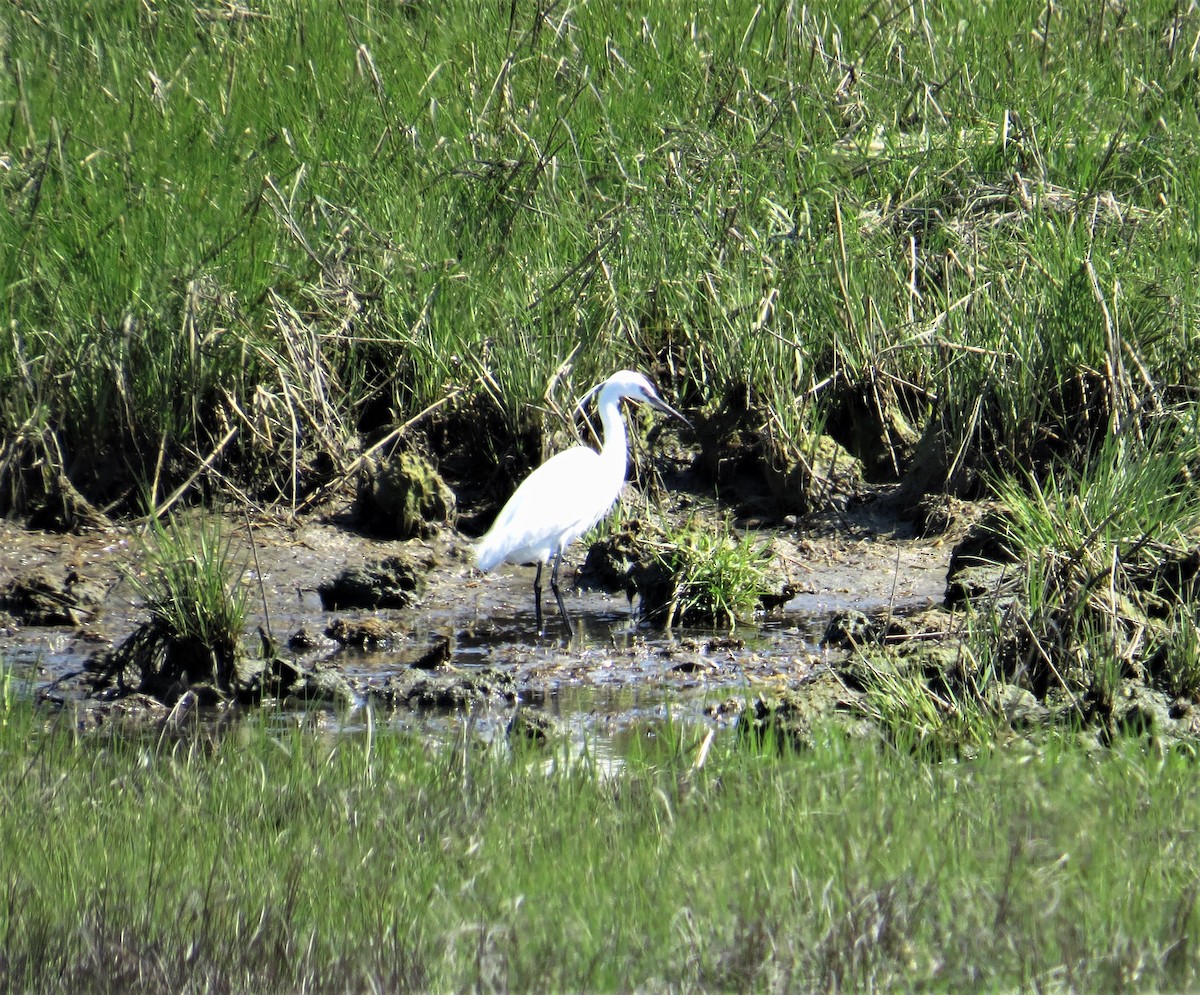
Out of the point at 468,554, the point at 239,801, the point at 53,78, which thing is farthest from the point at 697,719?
the point at 53,78

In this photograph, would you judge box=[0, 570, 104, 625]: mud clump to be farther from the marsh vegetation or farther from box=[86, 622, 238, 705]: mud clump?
box=[86, 622, 238, 705]: mud clump

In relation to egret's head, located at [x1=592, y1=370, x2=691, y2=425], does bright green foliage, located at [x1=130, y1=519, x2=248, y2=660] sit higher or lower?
lower

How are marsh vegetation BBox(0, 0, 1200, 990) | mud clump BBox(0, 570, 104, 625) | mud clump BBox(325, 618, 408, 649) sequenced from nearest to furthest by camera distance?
1. marsh vegetation BBox(0, 0, 1200, 990)
2. mud clump BBox(325, 618, 408, 649)
3. mud clump BBox(0, 570, 104, 625)

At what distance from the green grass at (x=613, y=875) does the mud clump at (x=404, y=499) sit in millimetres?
3195

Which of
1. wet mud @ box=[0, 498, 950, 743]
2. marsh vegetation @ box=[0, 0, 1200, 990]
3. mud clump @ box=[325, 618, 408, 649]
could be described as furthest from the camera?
mud clump @ box=[325, 618, 408, 649]

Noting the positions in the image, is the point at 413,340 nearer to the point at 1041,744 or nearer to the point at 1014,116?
the point at 1014,116

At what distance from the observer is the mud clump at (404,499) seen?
7590mm

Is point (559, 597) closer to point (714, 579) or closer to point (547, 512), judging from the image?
point (547, 512)

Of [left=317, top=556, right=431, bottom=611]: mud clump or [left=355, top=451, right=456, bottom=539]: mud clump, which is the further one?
[left=355, top=451, right=456, bottom=539]: mud clump

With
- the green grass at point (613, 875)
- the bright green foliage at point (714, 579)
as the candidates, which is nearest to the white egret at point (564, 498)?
the bright green foliage at point (714, 579)

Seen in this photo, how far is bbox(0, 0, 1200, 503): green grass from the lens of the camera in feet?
24.7

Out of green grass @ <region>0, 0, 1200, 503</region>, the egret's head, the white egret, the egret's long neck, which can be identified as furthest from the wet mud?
the egret's head

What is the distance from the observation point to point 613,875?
3543 mm

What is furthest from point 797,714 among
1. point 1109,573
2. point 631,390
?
point 631,390
